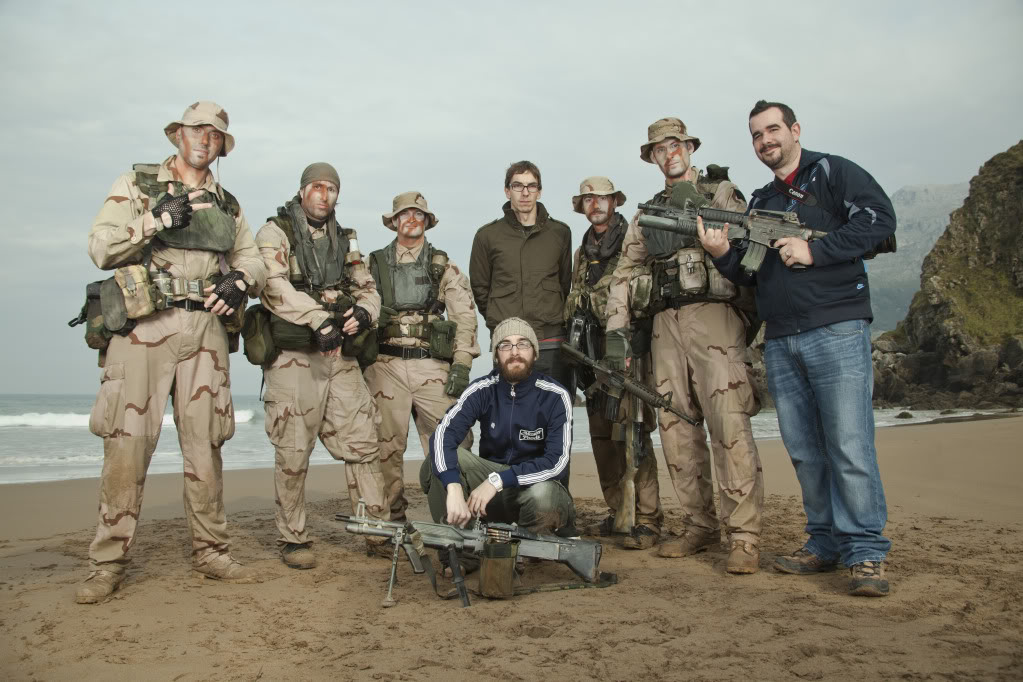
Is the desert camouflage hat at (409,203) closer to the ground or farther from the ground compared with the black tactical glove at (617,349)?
farther from the ground

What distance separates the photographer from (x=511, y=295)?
6.12 meters

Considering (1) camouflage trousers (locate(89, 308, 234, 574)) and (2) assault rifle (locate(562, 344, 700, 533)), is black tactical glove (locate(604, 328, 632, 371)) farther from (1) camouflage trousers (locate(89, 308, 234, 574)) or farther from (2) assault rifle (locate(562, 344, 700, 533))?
(1) camouflage trousers (locate(89, 308, 234, 574))

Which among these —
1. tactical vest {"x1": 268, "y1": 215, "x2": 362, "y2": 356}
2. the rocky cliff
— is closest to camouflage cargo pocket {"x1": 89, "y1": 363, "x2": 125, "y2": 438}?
tactical vest {"x1": 268, "y1": 215, "x2": 362, "y2": 356}

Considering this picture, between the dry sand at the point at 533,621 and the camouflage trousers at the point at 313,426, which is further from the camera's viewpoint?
the camouflage trousers at the point at 313,426

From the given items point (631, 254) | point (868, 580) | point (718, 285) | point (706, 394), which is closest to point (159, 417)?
point (631, 254)

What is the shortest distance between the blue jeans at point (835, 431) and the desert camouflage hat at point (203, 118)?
3.75 m

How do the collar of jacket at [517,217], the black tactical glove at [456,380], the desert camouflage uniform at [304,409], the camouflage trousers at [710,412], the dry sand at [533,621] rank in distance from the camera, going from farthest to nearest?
the collar of jacket at [517,217] → the black tactical glove at [456,380] → the desert camouflage uniform at [304,409] → the camouflage trousers at [710,412] → the dry sand at [533,621]

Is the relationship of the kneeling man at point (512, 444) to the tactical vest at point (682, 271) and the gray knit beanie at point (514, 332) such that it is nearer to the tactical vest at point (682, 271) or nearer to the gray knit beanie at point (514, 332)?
the gray knit beanie at point (514, 332)

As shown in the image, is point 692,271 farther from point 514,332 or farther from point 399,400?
point 399,400

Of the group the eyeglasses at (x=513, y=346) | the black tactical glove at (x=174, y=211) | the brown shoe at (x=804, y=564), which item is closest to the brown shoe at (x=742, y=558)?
the brown shoe at (x=804, y=564)

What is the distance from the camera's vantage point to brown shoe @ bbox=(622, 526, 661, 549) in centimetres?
555

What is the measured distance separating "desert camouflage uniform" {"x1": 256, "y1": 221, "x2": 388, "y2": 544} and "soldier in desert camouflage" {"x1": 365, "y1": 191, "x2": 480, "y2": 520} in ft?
1.07

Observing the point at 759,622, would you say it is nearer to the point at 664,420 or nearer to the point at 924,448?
the point at 664,420

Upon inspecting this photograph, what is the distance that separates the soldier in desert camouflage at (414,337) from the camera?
19.2 feet
